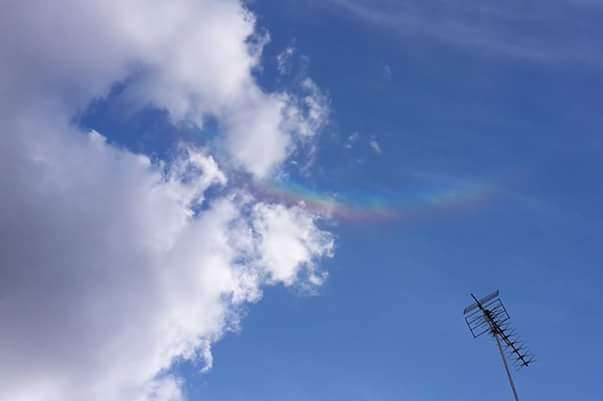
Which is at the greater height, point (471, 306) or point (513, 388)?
point (471, 306)

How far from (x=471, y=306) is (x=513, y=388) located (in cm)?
870

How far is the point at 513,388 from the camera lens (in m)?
49.2

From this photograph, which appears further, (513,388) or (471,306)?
(471,306)

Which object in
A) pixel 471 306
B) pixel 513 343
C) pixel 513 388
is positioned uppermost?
pixel 471 306

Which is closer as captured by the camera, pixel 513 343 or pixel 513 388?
pixel 513 388

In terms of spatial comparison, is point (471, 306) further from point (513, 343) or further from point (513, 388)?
point (513, 388)

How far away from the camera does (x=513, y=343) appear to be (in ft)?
178

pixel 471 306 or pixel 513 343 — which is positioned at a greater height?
pixel 471 306

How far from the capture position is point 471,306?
55.0 m

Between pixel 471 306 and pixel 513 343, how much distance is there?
531 centimetres

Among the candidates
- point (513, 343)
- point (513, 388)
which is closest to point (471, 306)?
point (513, 343)
